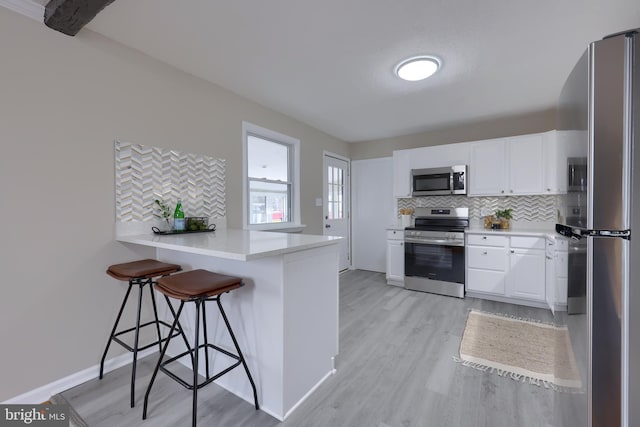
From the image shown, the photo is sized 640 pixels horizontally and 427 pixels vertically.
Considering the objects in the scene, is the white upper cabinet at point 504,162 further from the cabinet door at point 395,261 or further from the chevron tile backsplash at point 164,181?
the chevron tile backsplash at point 164,181

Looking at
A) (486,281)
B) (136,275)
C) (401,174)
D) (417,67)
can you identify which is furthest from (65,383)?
(401,174)

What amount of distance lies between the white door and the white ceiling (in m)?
1.62

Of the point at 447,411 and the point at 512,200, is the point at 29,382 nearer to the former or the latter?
the point at 447,411

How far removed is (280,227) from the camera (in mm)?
3463

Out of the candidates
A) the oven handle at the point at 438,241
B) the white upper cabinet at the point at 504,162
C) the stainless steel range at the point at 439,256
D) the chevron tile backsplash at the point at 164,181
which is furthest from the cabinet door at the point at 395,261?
the chevron tile backsplash at the point at 164,181

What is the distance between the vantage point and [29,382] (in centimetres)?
164

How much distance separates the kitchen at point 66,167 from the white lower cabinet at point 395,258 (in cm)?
262

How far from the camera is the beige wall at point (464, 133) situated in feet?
11.7

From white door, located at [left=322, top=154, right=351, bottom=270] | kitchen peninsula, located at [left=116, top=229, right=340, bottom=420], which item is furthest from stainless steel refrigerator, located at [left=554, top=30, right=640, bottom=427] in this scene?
white door, located at [left=322, top=154, right=351, bottom=270]

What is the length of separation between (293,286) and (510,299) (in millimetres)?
3115

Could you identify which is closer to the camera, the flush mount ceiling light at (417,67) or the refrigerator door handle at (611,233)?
the refrigerator door handle at (611,233)

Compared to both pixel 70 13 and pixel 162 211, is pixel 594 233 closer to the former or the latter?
pixel 162 211

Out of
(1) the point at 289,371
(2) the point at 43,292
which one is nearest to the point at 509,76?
(1) the point at 289,371

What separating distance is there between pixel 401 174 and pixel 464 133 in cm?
110
